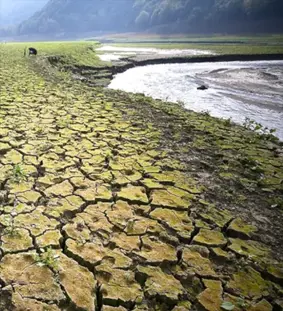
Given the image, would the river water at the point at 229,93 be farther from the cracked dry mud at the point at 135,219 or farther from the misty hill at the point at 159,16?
the misty hill at the point at 159,16

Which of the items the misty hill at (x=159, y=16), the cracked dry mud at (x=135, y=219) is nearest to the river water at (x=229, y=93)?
the cracked dry mud at (x=135, y=219)

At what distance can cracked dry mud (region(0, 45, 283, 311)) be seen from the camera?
8.64 feet

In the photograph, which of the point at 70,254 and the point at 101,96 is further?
the point at 101,96

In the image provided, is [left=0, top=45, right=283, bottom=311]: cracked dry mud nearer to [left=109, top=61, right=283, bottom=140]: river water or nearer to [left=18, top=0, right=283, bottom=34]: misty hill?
[left=109, top=61, right=283, bottom=140]: river water

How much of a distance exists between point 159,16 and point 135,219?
493 feet

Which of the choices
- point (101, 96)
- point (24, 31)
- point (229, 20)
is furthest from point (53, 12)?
point (101, 96)

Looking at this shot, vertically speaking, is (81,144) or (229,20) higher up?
Answer: (229,20)

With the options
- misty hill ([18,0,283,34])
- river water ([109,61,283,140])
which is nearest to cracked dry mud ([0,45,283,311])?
river water ([109,61,283,140])

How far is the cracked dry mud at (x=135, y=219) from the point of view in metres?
2.63

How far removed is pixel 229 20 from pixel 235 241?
13125 cm

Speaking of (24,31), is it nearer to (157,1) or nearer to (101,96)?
(157,1)

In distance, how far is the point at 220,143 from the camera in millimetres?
6703

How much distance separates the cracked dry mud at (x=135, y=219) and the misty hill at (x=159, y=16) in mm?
113233

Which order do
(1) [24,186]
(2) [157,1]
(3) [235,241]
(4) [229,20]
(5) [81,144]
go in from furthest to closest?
(2) [157,1]
(4) [229,20]
(5) [81,144]
(1) [24,186]
(3) [235,241]
